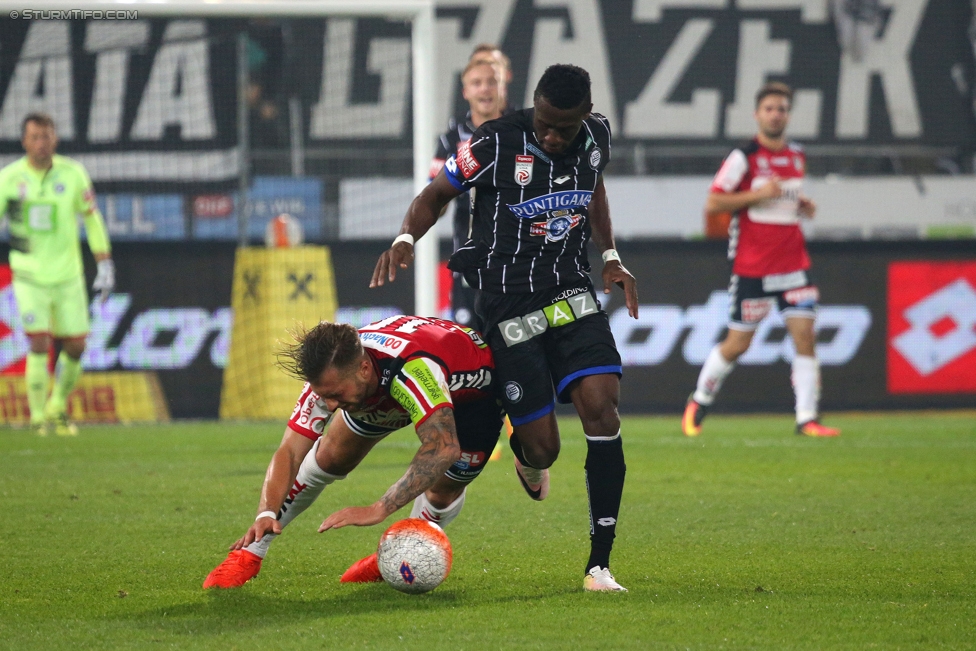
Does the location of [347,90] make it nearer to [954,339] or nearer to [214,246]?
[214,246]

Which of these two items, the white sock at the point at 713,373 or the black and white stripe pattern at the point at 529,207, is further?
the white sock at the point at 713,373

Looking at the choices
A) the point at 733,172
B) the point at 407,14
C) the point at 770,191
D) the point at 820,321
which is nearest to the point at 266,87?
the point at 407,14

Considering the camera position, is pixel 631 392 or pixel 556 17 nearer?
pixel 631 392

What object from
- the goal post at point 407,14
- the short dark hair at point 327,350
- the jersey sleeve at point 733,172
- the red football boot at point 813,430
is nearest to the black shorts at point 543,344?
the short dark hair at point 327,350

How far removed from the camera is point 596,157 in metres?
5.26

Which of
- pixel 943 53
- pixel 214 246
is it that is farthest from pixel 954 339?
pixel 214 246

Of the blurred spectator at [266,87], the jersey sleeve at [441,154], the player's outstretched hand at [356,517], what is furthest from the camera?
the blurred spectator at [266,87]

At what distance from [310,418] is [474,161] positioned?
1211 mm

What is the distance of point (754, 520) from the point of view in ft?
21.6

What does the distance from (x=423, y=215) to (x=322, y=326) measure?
0.94 m

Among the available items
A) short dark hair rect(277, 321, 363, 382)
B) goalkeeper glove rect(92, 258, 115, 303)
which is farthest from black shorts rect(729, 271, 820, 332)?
short dark hair rect(277, 321, 363, 382)

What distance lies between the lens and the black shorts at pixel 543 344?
512 centimetres

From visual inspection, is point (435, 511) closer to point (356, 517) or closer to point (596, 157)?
point (356, 517)

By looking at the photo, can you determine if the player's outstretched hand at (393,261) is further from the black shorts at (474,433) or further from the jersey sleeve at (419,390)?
the black shorts at (474,433)
